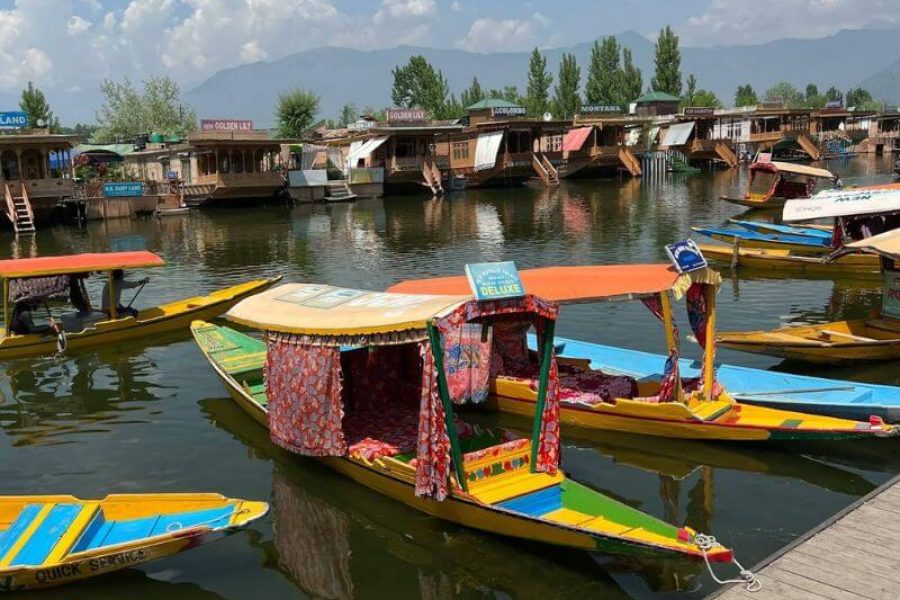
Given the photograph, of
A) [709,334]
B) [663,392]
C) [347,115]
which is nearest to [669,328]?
[709,334]

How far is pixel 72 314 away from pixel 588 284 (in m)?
12.9

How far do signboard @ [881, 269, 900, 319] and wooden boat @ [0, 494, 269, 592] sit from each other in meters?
12.4

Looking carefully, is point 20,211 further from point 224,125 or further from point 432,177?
point 432,177

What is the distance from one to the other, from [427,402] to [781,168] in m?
30.5

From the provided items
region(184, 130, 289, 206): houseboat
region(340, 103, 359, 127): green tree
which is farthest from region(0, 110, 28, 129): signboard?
region(340, 103, 359, 127): green tree

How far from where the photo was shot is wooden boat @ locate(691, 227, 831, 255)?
76.9 ft

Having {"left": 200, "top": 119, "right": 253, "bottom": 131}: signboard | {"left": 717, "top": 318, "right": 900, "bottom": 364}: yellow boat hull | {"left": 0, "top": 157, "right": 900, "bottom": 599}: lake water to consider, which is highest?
{"left": 200, "top": 119, "right": 253, "bottom": 131}: signboard

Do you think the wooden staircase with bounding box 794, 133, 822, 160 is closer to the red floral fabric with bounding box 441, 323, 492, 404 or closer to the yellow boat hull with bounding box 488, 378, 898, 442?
the yellow boat hull with bounding box 488, 378, 898, 442

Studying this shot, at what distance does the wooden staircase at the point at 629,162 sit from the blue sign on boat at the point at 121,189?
37.9 meters

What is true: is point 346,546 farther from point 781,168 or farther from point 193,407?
point 781,168

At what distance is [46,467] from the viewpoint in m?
11.2

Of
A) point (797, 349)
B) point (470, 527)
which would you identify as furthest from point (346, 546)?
point (797, 349)

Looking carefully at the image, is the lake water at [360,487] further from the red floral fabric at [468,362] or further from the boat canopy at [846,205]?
the boat canopy at [846,205]

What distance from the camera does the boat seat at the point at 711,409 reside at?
10609 millimetres
